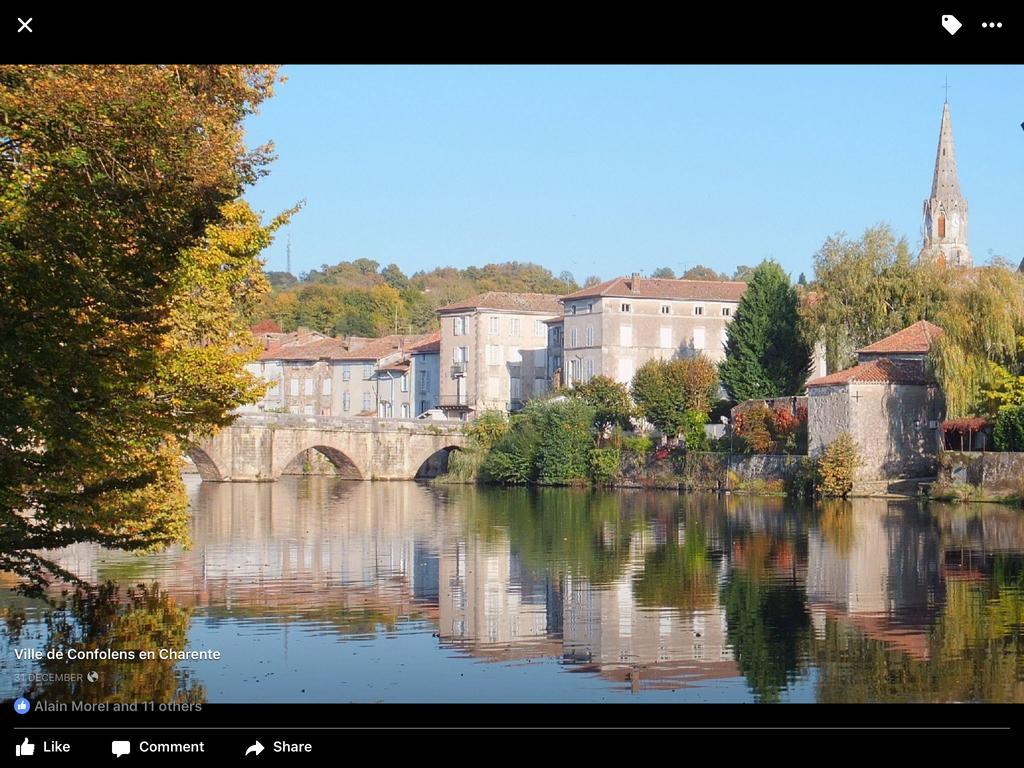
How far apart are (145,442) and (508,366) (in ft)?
213

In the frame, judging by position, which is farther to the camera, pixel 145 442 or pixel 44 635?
pixel 145 442

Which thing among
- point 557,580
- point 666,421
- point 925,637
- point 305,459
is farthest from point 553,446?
point 925,637

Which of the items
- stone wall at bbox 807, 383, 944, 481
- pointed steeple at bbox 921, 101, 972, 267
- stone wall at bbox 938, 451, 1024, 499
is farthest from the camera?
pointed steeple at bbox 921, 101, 972, 267

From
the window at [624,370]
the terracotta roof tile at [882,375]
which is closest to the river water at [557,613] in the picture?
the terracotta roof tile at [882,375]

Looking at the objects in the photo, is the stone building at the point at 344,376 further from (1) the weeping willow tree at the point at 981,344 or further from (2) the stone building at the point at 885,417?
(1) the weeping willow tree at the point at 981,344

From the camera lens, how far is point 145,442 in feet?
58.1

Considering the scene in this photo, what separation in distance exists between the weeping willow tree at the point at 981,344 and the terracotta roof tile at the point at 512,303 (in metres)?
36.3

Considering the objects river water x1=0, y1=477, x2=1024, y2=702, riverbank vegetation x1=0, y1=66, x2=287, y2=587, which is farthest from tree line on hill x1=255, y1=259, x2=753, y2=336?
riverbank vegetation x1=0, y1=66, x2=287, y2=587

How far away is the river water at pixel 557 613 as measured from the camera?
15414mm

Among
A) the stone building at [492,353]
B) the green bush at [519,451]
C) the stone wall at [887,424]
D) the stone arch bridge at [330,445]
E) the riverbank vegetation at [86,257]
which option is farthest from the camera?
the stone building at [492,353]

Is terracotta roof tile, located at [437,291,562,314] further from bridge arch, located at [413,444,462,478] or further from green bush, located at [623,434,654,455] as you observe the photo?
green bush, located at [623,434,654,455]

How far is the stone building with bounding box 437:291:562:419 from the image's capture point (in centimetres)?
8131

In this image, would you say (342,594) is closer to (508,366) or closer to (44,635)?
(44,635)

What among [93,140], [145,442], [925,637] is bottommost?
[925,637]
